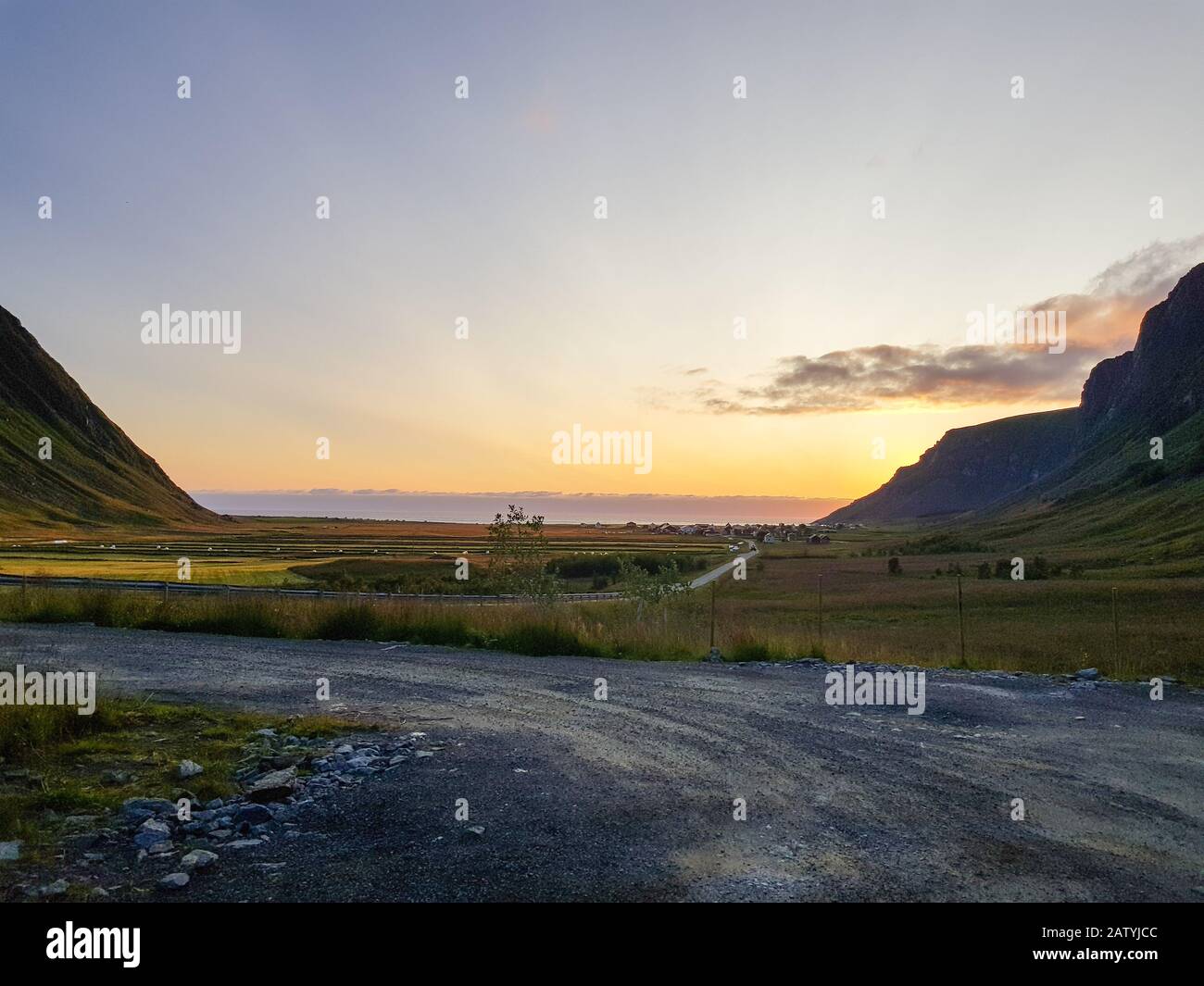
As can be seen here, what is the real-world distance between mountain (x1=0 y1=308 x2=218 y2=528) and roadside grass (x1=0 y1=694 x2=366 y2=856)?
474ft

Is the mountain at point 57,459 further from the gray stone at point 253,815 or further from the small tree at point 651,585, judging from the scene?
the gray stone at point 253,815

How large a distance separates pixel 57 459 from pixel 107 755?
628ft

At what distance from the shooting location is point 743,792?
8695 millimetres

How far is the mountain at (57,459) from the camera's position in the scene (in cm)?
14525

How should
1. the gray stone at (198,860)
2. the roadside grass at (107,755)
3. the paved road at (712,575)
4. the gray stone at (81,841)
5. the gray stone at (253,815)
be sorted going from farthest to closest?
the paved road at (712,575)
the roadside grass at (107,755)
the gray stone at (253,815)
the gray stone at (81,841)
the gray stone at (198,860)

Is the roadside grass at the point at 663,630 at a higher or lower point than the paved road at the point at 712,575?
higher

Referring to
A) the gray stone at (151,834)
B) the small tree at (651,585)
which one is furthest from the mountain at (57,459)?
the gray stone at (151,834)

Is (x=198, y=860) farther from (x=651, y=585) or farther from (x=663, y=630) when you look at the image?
(x=651, y=585)

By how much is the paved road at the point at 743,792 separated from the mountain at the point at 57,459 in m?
147

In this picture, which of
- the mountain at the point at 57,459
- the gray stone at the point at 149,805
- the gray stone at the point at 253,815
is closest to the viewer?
the gray stone at the point at 253,815

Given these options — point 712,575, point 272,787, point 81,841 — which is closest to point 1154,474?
point 712,575
